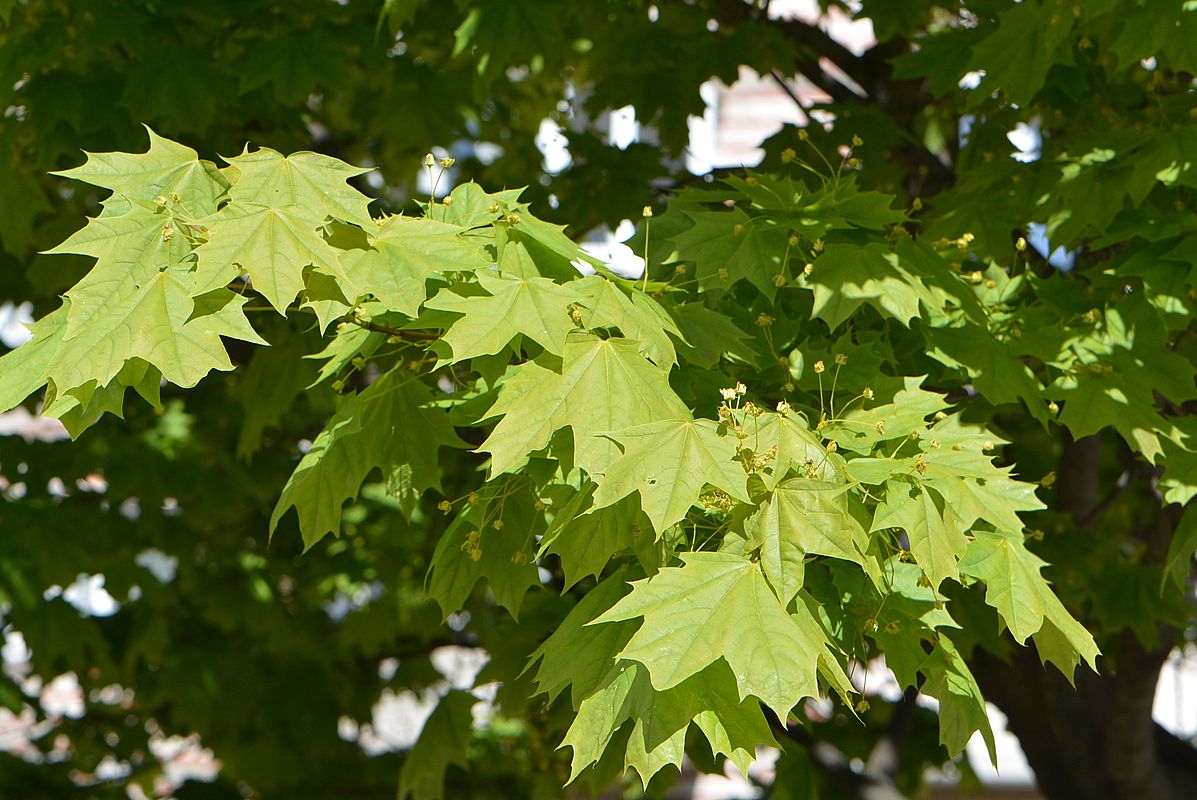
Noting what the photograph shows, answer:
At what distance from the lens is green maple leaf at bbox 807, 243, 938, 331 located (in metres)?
2.71

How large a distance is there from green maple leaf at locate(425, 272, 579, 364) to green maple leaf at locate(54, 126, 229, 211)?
1.65 feet

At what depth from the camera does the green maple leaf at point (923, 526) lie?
7.60 ft

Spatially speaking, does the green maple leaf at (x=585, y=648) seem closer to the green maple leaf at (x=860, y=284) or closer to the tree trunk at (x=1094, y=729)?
the green maple leaf at (x=860, y=284)

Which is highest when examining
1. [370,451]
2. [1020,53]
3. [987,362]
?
[1020,53]

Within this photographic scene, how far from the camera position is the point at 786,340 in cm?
287

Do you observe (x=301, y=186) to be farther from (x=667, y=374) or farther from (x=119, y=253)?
(x=667, y=374)

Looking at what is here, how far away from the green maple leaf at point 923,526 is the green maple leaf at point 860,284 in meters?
0.47

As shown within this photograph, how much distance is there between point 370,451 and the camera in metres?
2.78

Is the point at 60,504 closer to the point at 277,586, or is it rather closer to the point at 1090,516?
the point at 277,586

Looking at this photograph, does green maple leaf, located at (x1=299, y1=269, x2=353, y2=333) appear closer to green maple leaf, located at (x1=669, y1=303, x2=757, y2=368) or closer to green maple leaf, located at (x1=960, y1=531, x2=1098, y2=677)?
green maple leaf, located at (x1=669, y1=303, x2=757, y2=368)

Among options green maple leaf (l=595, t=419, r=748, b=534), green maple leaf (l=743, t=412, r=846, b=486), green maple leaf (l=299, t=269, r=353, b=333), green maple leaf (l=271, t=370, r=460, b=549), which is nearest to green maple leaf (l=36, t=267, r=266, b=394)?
green maple leaf (l=299, t=269, r=353, b=333)

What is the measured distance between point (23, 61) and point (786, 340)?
8.52 ft

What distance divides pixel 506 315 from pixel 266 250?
439 mm

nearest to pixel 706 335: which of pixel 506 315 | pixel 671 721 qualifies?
pixel 506 315
